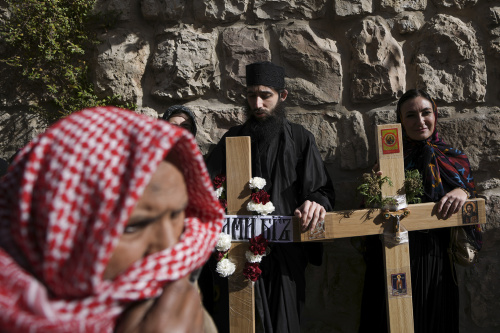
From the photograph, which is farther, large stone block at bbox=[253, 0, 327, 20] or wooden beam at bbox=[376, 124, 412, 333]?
large stone block at bbox=[253, 0, 327, 20]

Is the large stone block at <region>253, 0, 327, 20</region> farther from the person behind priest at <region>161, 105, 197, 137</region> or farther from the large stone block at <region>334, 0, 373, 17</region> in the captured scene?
the person behind priest at <region>161, 105, 197, 137</region>

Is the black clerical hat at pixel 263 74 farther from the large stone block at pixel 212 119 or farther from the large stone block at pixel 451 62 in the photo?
the large stone block at pixel 451 62

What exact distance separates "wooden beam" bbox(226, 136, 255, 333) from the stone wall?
891 mm

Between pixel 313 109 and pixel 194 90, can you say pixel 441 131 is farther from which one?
pixel 194 90

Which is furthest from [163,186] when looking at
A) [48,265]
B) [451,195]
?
[451,195]

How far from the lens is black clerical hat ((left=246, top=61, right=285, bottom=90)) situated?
276cm

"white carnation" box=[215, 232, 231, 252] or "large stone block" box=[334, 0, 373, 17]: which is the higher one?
"large stone block" box=[334, 0, 373, 17]

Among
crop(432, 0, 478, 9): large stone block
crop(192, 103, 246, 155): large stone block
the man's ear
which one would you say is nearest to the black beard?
the man's ear

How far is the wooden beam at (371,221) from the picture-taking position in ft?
7.38

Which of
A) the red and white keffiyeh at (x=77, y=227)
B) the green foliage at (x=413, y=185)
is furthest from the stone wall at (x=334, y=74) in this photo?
the red and white keffiyeh at (x=77, y=227)

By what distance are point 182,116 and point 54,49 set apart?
1.15m

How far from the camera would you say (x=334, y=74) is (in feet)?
10.1

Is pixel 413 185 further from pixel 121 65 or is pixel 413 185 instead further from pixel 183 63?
pixel 121 65

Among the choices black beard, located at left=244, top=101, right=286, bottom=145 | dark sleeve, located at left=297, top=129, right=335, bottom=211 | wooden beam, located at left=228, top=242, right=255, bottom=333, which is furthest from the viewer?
black beard, located at left=244, top=101, right=286, bottom=145
